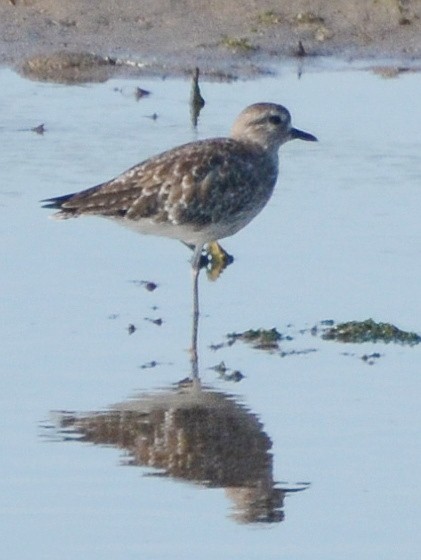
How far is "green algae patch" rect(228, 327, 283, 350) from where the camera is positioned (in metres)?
10.5

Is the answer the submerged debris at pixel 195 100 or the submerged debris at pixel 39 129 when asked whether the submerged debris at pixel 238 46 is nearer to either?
the submerged debris at pixel 195 100

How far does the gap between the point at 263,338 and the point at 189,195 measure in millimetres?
1360

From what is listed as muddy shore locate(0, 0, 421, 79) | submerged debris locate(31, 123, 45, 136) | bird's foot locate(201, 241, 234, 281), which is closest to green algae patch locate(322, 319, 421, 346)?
bird's foot locate(201, 241, 234, 281)

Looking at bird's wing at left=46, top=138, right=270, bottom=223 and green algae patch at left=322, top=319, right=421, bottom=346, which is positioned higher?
bird's wing at left=46, top=138, right=270, bottom=223

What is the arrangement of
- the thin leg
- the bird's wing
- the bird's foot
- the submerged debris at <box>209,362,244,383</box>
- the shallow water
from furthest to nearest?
the bird's foot, the bird's wing, the thin leg, the submerged debris at <box>209,362,244,383</box>, the shallow water

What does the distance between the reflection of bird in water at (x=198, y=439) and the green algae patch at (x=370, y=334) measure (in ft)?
3.48

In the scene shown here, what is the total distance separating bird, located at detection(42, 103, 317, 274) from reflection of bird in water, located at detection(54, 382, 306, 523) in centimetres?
183

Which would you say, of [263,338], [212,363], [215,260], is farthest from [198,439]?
[215,260]

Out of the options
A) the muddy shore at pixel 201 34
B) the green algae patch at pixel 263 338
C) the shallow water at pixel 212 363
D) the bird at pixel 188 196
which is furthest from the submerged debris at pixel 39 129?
the green algae patch at pixel 263 338

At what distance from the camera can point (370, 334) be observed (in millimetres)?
10562

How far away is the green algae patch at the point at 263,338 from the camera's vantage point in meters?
10.5

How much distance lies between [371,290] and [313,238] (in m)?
0.94

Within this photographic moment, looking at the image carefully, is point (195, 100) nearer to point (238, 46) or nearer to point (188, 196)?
point (238, 46)

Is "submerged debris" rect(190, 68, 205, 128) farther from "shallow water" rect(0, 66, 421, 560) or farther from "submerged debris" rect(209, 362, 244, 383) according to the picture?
"submerged debris" rect(209, 362, 244, 383)
